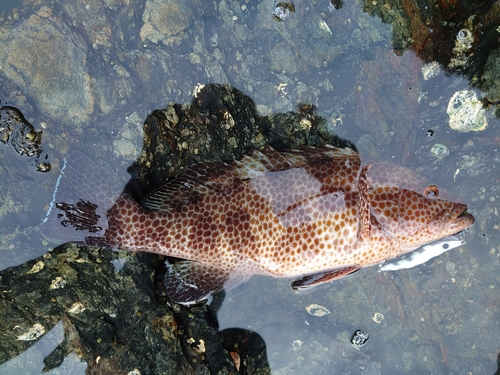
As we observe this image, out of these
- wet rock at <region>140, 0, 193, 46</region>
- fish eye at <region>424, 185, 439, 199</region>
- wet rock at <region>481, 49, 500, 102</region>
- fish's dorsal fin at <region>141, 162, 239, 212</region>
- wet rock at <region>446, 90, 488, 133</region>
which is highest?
wet rock at <region>140, 0, 193, 46</region>

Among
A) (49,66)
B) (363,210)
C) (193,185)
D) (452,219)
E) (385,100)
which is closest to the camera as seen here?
(49,66)

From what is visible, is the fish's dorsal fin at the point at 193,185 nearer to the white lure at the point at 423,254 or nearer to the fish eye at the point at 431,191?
the fish eye at the point at 431,191

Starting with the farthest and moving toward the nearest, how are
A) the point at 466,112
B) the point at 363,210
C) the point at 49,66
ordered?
the point at 466,112, the point at 363,210, the point at 49,66

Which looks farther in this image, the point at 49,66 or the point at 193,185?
the point at 193,185

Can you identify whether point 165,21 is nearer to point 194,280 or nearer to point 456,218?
point 194,280

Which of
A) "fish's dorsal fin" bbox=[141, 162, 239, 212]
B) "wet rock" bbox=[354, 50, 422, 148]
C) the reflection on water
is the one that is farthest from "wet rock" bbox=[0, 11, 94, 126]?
"wet rock" bbox=[354, 50, 422, 148]

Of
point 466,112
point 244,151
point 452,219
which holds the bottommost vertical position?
point 452,219

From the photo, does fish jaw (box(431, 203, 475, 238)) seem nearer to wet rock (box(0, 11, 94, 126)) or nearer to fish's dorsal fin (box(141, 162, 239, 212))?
fish's dorsal fin (box(141, 162, 239, 212))

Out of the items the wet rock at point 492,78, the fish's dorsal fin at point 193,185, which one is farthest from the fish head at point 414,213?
the fish's dorsal fin at point 193,185

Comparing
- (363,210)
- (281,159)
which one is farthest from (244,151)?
(363,210)
